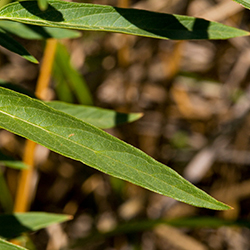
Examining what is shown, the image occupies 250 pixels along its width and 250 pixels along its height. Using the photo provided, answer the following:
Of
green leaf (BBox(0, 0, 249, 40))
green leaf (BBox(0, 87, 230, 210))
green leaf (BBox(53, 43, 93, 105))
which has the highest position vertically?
green leaf (BBox(0, 0, 249, 40))

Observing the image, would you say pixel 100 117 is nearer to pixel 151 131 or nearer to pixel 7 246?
pixel 7 246

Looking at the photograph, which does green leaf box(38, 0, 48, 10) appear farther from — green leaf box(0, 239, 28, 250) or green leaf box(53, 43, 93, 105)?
green leaf box(53, 43, 93, 105)

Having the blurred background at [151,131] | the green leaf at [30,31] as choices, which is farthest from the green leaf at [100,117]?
the blurred background at [151,131]

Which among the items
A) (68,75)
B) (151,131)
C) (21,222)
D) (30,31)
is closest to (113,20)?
(30,31)

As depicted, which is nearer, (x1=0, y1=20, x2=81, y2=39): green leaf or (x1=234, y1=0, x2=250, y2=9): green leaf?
(x1=234, y1=0, x2=250, y2=9): green leaf

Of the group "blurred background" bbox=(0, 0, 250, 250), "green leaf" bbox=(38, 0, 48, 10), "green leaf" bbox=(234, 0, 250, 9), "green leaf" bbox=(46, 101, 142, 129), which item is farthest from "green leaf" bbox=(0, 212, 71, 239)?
"blurred background" bbox=(0, 0, 250, 250)

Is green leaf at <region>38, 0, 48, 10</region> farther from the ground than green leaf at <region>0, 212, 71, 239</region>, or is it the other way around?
green leaf at <region>38, 0, 48, 10</region>

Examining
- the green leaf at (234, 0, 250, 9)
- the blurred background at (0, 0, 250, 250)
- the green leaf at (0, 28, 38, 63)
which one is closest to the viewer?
the green leaf at (234, 0, 250, 9)
